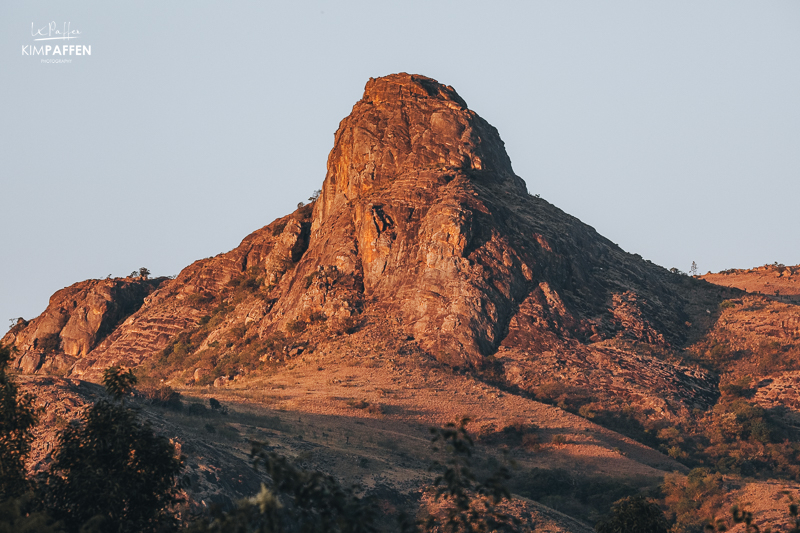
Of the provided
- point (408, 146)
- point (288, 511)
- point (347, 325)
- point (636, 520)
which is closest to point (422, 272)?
point (347, 325)

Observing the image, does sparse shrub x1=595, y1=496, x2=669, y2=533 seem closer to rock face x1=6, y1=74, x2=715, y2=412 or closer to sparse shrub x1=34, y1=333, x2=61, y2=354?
rock face x1=6, y1=74, x2=715, y2=412

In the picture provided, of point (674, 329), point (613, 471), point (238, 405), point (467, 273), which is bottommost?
point (613, 471)

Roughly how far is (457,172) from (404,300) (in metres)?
18.6

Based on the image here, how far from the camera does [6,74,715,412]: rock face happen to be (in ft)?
221

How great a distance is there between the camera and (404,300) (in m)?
69.6

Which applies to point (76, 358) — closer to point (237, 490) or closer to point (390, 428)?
point (390, 428)

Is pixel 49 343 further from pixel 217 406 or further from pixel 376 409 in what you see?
pixel 376 409

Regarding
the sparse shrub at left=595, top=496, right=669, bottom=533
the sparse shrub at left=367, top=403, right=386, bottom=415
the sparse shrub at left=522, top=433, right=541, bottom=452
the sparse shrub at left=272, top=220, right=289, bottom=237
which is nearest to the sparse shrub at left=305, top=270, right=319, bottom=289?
the sparse shrub at left=272, top=220, right=289, bottom=237

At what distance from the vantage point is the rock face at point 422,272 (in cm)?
6750

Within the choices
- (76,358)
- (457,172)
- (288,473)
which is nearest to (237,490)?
(288,473)

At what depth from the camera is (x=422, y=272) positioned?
2766 inches

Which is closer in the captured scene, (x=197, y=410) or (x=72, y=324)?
(x=197, y=410)

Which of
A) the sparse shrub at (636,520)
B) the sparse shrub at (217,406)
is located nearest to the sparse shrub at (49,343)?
the sparse shrub at (217,406)

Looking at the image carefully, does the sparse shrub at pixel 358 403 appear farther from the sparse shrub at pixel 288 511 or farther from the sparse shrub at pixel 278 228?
the sparse shrub at pixel 278 228
